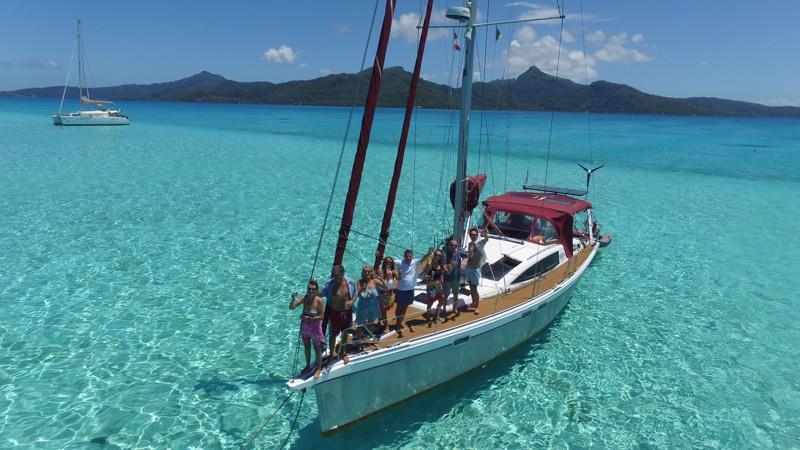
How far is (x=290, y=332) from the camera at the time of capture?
12.2 meters

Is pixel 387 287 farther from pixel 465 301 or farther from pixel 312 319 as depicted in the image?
pixel 465 301

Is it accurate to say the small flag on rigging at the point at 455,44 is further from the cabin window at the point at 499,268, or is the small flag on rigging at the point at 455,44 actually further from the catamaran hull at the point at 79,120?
the catamaran hull at the point at 79,120

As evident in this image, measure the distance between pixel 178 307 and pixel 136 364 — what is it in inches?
112

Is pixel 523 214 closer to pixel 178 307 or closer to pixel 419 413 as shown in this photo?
pixel 419 413


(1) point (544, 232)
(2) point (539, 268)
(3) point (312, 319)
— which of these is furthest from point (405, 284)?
(1) point (544, 232)

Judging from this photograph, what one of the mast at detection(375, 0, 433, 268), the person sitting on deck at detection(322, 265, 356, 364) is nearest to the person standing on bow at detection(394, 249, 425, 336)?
the mast at detection(375, 0, 433, 268)

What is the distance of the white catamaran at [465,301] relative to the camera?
807 cm

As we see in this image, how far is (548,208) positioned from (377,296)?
7694 mm

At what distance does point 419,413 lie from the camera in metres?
9.32

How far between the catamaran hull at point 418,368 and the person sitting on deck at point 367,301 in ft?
2.74

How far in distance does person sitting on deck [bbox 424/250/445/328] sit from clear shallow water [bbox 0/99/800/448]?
173cm

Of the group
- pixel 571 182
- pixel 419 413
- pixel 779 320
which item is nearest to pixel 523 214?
pixel 419 413

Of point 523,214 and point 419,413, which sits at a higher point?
point 523,214

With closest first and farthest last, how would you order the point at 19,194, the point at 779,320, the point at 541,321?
1. the point at 541,321
2. the point at 779,320
3. the point at 19,194
